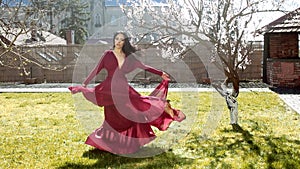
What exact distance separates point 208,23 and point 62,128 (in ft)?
10.9

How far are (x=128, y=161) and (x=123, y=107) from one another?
2.29 feet

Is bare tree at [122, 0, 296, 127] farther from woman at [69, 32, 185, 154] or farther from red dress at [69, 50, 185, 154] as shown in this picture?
red dress at [69, 50, 185, 154]

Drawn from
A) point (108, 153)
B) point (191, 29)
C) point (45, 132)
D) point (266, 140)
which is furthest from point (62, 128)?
point (266, 140)

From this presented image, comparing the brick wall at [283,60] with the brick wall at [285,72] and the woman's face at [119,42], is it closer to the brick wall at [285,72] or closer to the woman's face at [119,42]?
the brick wall at [285,72]

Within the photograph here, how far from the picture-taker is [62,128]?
7.22m

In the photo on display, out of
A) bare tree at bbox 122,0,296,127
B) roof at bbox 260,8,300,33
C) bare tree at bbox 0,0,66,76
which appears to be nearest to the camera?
bare tree at bbox 0,0,66,76

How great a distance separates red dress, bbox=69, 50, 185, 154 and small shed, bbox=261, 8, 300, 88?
30.3 ft

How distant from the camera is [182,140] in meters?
6.10

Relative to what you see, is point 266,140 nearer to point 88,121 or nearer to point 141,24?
point 141,24

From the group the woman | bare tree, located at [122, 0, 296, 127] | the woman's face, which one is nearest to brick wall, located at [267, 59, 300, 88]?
bare tree, located at [122, 0, 296, 127]

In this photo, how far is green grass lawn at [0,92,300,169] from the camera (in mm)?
4898

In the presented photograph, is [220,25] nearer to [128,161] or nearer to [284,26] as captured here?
[128,161]

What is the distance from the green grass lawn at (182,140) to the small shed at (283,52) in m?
4.47

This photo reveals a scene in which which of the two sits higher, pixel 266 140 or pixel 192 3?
pixel 192 3
